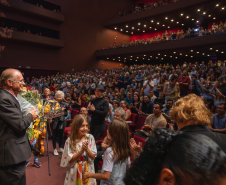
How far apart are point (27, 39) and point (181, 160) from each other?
18225 millimetres

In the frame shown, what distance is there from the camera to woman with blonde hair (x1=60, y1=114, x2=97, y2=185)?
1.87 metres

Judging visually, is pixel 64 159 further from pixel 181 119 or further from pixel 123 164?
pixel 181 119

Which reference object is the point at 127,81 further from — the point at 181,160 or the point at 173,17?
the point at 173,17

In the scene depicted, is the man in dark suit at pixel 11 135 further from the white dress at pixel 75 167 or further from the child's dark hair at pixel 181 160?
the child's dark hair at pixel 181 160

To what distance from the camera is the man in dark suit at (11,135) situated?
1.57m

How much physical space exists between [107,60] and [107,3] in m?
7.41

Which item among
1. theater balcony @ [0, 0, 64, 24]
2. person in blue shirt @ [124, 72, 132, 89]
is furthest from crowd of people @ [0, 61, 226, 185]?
theater balcony @ [0, 0, 64, 24]

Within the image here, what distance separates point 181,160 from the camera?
47 centimetres

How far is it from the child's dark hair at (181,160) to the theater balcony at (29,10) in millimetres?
18046

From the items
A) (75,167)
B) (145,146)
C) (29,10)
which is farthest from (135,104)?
(29,10)

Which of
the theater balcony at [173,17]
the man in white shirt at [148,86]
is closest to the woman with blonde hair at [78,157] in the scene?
the man in white shirt at [148,86]

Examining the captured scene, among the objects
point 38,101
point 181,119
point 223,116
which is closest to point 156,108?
point 223,116

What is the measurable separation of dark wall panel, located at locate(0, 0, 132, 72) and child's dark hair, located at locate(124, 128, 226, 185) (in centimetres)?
1814

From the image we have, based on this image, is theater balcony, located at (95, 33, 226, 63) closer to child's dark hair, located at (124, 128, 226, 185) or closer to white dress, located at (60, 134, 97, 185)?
white dress, located at (60, 134, 97, 185)
